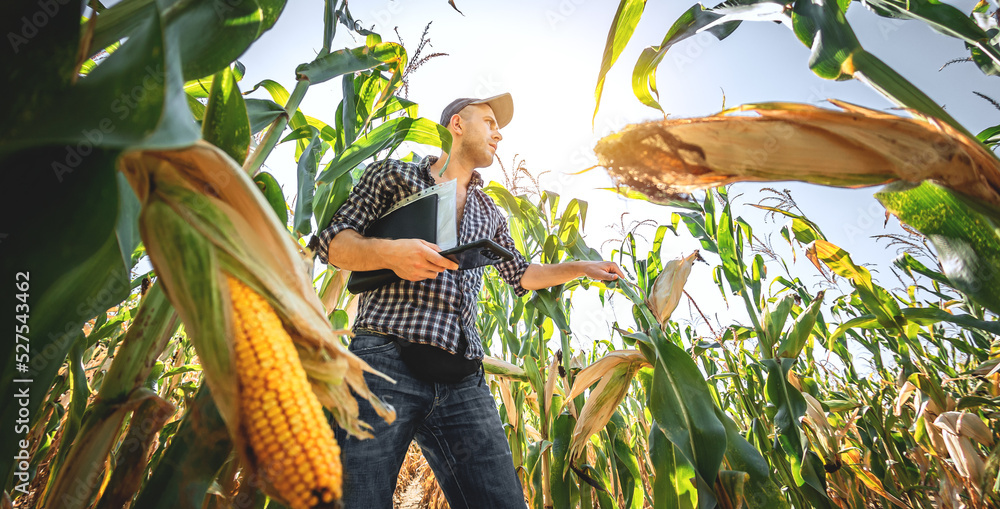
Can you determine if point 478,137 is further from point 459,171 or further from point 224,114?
point 224,114

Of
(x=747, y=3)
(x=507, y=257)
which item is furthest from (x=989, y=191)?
(x=507, y=257)

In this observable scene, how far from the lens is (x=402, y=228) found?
154 centimetres

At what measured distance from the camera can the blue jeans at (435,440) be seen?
125 cm

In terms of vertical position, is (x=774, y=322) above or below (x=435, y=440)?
above

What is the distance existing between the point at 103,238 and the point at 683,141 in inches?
29.2

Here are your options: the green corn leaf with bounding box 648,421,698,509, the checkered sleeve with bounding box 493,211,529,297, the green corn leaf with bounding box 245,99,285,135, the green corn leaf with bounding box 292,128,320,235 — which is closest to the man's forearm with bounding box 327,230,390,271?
the green corn leaf with bounding box 292,128,320,235

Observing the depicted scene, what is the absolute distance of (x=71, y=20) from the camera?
0.45 meters

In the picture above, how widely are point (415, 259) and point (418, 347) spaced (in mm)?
358

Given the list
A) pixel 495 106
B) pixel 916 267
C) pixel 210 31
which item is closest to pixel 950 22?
pixel 210 31

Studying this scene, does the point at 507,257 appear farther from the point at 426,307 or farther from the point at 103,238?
the point at 103,238

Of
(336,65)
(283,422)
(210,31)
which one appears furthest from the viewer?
(336,65)

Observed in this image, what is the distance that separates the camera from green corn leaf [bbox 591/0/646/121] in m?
0.88

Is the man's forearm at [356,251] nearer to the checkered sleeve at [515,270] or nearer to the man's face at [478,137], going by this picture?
the checkered sleeve at [515,270]

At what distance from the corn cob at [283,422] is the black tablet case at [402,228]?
1.03 meters
